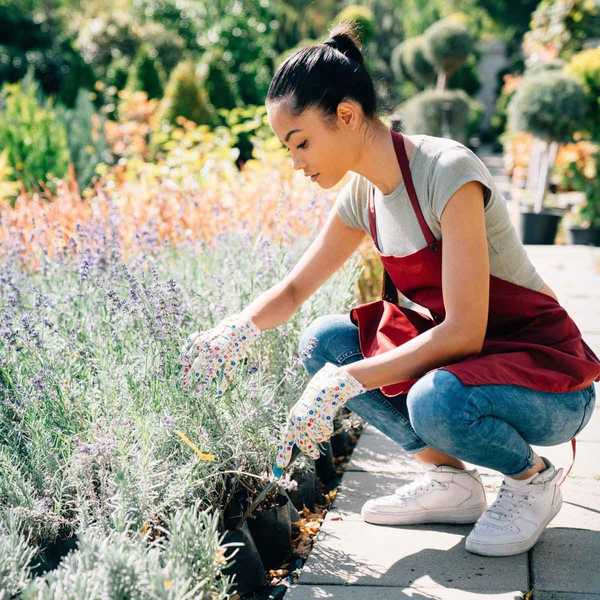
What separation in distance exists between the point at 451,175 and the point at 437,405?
54 centimetres

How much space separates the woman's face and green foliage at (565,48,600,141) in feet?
19.6

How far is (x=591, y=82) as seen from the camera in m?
7.78

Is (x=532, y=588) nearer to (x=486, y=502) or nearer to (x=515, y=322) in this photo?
(x=486, y=502)

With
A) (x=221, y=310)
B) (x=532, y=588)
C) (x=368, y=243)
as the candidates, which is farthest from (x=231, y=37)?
(x=532, y=588)

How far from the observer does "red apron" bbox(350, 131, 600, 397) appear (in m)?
2.12

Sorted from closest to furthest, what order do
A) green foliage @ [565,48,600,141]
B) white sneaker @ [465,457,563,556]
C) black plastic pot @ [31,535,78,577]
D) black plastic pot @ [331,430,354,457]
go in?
black plastic pot @ [31,535,78,577] → white sneaker @ [465,457,563,556] → black plastic pot @ [331,430,354,457] → green foliage @ [565,48,600,141]

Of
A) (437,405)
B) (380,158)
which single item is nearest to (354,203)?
(380,158)

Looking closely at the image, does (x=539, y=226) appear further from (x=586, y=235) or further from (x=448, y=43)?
(x=448, y=43)

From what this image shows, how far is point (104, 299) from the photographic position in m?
2.60

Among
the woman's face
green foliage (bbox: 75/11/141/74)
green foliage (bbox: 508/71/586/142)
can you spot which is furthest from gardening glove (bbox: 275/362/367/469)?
green foliage (bbox: 75/11/141/74)

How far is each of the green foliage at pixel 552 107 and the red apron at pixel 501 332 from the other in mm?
5319

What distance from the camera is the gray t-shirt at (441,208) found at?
6.90 feet

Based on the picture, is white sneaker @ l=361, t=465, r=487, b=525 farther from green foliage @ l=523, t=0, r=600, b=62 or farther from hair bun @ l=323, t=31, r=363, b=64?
green foliage @ l=523, t=0, r=600, b=62

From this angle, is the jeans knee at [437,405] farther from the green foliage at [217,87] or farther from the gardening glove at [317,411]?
the green foliage at [217,87]
